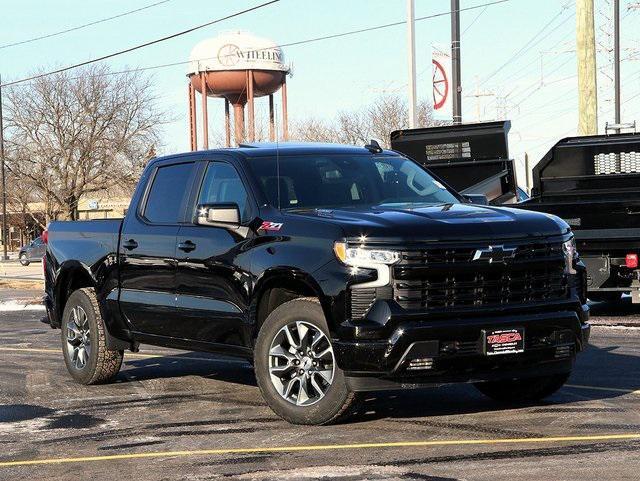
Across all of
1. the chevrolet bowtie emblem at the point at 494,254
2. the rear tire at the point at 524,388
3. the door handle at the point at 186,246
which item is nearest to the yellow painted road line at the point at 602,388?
the rear tire at the point at 524,388

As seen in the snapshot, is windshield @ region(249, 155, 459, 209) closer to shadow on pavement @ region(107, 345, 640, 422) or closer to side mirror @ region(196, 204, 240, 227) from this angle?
side mirror @ region(196, 204, 240, 227)

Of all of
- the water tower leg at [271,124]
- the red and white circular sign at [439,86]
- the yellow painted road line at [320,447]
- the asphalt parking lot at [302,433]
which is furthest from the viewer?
the water tower leg at [271,124]

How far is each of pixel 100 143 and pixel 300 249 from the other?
5291 centimetres

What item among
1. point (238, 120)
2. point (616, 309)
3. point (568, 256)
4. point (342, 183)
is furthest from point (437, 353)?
point (238, 120)

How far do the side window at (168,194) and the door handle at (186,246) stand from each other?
0.36 m

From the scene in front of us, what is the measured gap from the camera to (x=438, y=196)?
8727 mm

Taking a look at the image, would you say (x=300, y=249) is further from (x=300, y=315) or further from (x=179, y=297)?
(x=179, y=297)

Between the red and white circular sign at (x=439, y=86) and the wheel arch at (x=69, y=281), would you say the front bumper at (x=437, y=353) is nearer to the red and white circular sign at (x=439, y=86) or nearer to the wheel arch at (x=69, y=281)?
the wheel arch at (x=69, y=281)

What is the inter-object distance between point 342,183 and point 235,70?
52.2 metres

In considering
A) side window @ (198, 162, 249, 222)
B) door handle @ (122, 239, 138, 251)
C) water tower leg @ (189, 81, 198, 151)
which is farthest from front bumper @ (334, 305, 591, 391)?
water tower leg @ (189, 81, 198, 151)

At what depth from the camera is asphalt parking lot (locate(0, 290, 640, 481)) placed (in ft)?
20.5

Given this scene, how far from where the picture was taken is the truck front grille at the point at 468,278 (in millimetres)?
7074

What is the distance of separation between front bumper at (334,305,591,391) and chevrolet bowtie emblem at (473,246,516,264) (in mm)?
354

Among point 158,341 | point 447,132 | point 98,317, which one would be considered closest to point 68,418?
point 158,341
